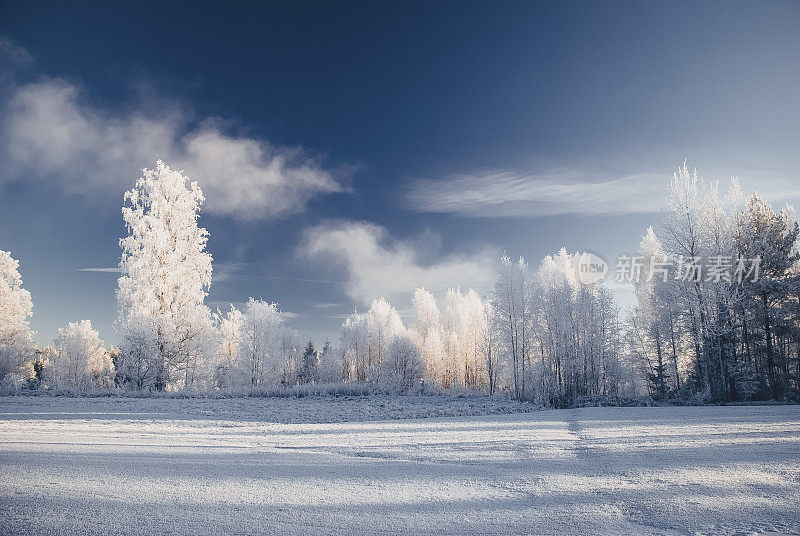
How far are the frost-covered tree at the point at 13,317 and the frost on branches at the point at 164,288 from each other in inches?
602

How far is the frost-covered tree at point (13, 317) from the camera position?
29.2 meters

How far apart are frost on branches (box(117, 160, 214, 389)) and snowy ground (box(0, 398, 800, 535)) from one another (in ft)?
43.9

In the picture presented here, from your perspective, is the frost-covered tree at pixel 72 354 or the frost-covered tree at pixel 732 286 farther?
the frost-covered tree at pixel 72 354

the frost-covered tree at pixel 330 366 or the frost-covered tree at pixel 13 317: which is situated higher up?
the frost-covered tree at pixel 13 317

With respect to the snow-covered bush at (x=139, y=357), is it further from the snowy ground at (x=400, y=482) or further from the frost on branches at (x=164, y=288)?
the snowy ground at (x=400, y=482)

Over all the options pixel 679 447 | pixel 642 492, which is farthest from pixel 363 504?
pixel 679 447

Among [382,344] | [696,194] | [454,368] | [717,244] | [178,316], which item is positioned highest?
[696,194]

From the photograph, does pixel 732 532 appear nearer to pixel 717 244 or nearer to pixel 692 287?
pixel 692 287

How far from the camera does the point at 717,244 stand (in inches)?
947

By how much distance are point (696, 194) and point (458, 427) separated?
23444mm

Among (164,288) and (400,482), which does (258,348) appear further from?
(400,482)

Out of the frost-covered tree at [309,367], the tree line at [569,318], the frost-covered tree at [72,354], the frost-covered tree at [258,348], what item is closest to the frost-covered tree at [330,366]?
the frost-covered tree at [309,367]
